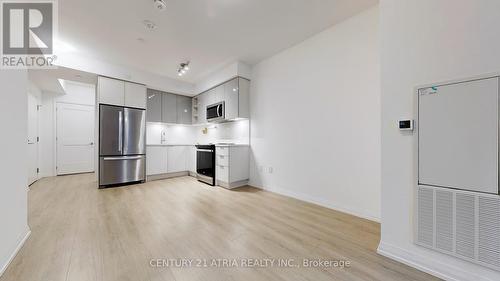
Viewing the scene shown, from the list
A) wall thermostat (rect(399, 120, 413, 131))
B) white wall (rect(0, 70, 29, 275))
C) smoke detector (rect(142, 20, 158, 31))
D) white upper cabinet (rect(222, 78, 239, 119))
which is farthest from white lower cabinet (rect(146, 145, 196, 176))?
wall thermostat (rect(399, 120, 413, 131))

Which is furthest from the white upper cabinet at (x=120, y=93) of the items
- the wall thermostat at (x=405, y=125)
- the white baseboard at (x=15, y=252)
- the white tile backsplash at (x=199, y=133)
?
the wall thermostat at (x=405, y=125)

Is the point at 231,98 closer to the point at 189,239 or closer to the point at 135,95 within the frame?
the point at 135,95

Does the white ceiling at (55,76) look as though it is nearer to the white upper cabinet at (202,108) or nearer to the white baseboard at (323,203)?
the white upper cabinet at (202,108)

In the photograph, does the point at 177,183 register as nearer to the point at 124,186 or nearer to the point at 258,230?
the point at 124,186

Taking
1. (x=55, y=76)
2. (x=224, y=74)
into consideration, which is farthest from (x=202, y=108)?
(x=55, y=76)

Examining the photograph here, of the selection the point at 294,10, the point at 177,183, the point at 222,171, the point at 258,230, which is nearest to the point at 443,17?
the point at 294,10

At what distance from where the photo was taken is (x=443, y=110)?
1366 mm

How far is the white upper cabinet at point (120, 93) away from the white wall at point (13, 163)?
2.12 metres

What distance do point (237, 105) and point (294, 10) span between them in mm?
2027

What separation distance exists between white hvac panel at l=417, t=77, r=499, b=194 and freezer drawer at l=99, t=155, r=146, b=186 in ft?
16.4

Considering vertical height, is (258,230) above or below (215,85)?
below

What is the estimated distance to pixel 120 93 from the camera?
414 cm

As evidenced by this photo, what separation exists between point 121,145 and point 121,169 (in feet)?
1.80

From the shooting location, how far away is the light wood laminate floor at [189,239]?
4.56 feet
